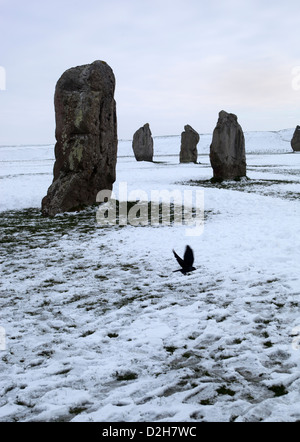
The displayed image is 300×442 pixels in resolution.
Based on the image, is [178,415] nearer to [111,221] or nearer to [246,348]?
[246,348]

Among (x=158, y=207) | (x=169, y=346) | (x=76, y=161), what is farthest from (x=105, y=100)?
(x=169, y=346)

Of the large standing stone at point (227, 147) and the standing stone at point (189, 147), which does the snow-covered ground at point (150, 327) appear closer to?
the large standing stone at point (227, 147)

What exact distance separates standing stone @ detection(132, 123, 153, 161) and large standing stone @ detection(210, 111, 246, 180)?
1593 centimetres

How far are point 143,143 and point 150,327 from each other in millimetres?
34333

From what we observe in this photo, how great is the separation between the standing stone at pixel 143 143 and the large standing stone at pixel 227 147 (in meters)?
15.9

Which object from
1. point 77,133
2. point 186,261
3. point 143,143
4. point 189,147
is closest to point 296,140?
point 189,147

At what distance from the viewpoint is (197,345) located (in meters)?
4.50

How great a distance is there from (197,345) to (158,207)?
9837 millimetres

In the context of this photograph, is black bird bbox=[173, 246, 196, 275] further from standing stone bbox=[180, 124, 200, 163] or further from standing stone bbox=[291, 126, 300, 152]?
standing stone bbox=[291, 126, 300, 152]

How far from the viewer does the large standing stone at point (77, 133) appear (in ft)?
43.1

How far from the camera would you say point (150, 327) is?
5.03 meters

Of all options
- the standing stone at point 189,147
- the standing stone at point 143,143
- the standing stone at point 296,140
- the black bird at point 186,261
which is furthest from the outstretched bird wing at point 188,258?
the standing stone at point 296,140

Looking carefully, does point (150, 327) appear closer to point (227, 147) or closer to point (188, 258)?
point (188, 258)
